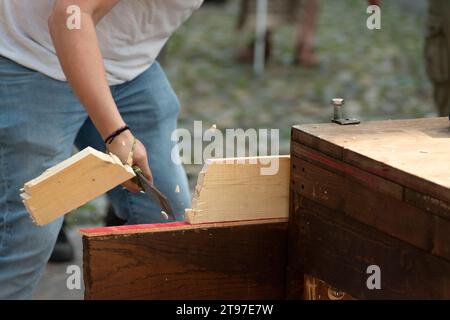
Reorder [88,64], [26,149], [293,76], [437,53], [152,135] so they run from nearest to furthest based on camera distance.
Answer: [88,64] < [26,149] < [152,135] < [437,53] < [293,76]

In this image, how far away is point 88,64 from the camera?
2.44 m

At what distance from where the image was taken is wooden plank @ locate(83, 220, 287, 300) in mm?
2398

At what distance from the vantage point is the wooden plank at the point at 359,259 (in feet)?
6.86

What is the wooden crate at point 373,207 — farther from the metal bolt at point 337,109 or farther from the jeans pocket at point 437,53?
the jeans pocket at point 437,53

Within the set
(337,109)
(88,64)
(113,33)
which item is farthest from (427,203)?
(113,33)

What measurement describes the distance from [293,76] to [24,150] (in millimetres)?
6506

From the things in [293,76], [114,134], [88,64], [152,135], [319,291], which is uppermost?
[88,64]

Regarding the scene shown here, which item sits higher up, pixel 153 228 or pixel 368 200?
pixel 368 200

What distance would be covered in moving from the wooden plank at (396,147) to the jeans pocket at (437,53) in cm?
262

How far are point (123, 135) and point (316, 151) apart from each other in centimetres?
45

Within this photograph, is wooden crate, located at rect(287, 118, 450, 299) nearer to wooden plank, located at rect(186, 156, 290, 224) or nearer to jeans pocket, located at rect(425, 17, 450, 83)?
wooden plank, located at rect(186, 156, 290, 224)

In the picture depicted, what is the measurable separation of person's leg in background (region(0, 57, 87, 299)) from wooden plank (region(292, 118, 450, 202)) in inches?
27.6

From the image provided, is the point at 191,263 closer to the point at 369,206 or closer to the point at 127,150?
the point at 127,150
